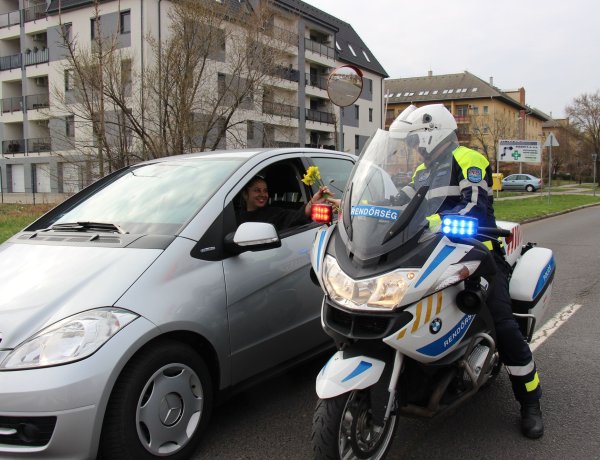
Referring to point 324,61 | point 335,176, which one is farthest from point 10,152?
point 335,176

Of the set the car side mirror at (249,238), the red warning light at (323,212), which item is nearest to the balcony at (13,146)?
the car side mirror at (249,238)

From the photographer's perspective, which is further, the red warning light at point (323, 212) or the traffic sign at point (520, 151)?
the traffic sign at point (520, 151)


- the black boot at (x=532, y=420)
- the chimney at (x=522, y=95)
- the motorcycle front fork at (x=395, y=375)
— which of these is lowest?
the black boot at (x=532, y=420)

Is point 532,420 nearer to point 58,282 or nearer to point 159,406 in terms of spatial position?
point 159,406

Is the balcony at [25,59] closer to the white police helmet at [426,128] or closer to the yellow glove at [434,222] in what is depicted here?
the white police helmet at [426,128]

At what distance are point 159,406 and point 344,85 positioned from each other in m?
5.57

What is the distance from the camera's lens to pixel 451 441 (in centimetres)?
322

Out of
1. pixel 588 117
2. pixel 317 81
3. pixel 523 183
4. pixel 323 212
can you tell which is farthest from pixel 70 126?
pixel 588 117

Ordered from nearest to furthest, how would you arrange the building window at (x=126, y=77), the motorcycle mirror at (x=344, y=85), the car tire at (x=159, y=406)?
the car tire at (x=159, y=406) → the motorcycle mirror at (x=344, y=85) → the building window at (x=126, y=77)

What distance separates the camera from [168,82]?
1504 cm

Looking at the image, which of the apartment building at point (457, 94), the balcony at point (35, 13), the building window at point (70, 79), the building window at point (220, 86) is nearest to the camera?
the building window at point (70, 79)

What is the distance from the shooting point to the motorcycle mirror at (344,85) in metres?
7.34

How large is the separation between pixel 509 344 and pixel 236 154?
2.24m

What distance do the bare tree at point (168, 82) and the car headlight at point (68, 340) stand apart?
10959mm
